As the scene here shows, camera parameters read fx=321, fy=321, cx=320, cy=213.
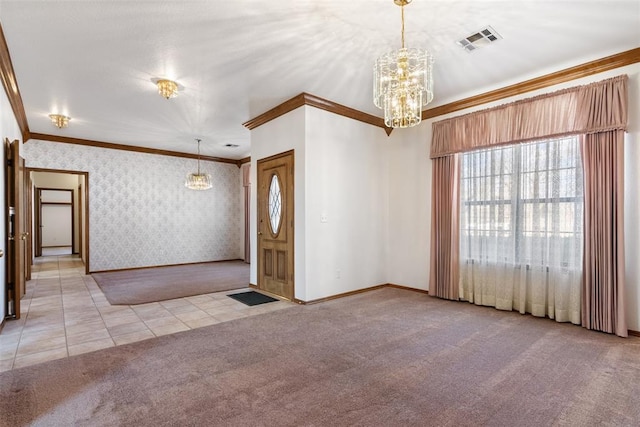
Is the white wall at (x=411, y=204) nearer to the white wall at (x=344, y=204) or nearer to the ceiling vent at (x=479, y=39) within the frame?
the white wall at (x=344, y=204)

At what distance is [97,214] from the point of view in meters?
7.13

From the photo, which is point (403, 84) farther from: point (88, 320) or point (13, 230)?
point (13, 230)

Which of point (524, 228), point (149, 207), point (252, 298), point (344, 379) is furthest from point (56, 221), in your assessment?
point (524, 228)

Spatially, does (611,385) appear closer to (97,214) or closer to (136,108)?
(136,108)

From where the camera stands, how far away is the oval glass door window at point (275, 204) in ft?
16.5

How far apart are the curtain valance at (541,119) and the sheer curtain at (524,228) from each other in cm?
15

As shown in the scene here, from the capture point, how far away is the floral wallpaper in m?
7.05

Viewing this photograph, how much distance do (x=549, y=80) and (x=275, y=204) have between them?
395 cm

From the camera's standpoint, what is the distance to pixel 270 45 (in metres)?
3.21

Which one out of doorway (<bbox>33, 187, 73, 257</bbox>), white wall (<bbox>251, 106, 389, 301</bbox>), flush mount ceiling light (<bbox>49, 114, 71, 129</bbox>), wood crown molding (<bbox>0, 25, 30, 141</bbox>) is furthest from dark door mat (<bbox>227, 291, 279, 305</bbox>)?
doorway (<bbox>33, 187, 73, 257</bbox>)

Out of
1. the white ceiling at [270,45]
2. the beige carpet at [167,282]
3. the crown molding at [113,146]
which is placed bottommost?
the beige carpet at [167,282]

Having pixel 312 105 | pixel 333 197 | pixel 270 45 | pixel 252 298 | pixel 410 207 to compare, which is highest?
pixel 270 45

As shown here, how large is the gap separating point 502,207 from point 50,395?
481 centimetres

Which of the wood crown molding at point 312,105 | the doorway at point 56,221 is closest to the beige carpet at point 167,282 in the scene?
the wood crown molding at point 312,105
